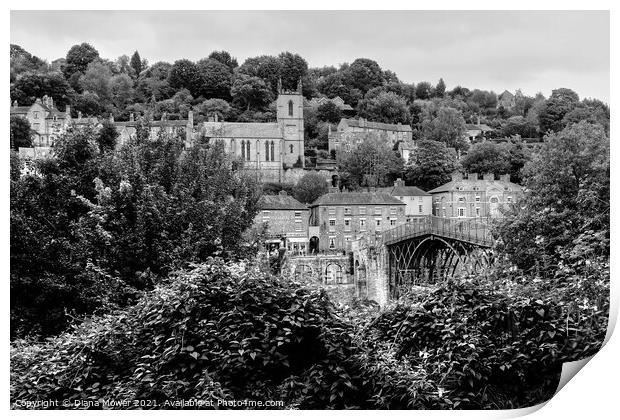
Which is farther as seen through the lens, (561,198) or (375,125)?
(375,125)

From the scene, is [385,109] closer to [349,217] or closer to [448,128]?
[448,128]

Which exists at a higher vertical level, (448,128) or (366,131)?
(366,131)

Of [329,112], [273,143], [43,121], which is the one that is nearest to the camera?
[43,121]

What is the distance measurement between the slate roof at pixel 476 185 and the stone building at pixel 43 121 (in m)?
13.1

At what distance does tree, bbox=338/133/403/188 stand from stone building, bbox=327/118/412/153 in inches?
31.9

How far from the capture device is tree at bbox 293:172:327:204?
40875mm

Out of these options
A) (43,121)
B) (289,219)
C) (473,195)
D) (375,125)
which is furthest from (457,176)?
(43,121)

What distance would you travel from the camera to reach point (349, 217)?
35.6m

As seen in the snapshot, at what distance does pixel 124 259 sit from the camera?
307 inches

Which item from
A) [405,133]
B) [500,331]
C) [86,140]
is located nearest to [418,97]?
[405,133]

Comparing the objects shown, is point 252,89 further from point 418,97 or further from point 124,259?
point 124,259

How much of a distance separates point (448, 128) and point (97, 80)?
93.6 ft

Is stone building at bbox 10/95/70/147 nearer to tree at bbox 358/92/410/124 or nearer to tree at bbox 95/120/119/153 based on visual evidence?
tree at bbox 95/120/119/153

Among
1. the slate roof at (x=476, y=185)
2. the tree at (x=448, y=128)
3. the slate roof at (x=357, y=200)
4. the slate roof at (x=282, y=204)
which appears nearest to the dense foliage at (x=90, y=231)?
the slate roof at (x=476, y=185)
